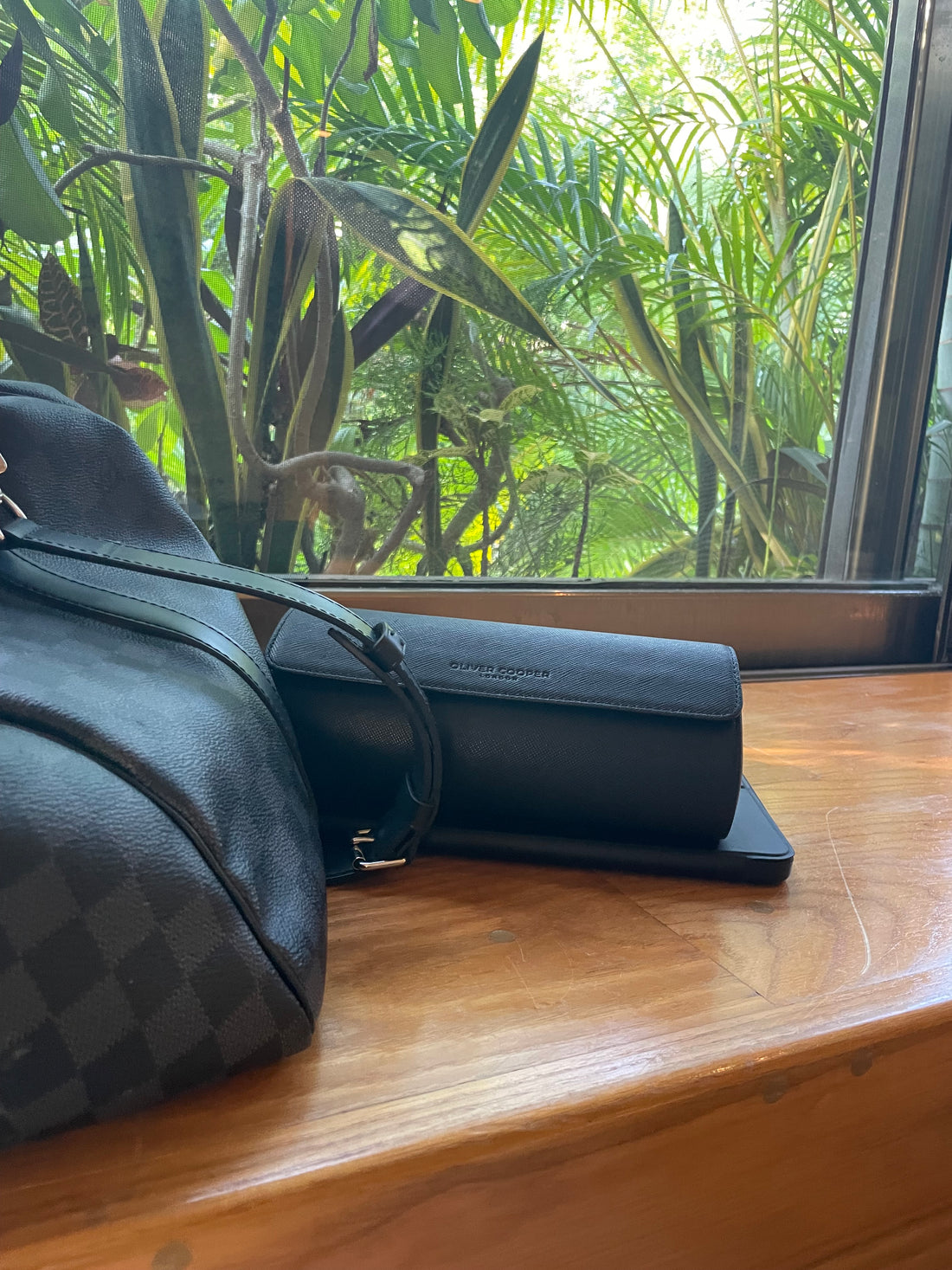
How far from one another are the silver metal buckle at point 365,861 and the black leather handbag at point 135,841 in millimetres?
54

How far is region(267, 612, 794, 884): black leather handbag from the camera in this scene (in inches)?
15.3

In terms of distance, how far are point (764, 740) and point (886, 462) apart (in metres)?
0.46

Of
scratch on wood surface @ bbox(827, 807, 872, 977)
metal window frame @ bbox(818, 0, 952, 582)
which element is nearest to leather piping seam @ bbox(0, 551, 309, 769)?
scratch on wood surface @ bbox(827, 807, 872, 977)

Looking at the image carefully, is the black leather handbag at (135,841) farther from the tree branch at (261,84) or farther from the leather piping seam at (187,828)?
the tree branch at (261,84)

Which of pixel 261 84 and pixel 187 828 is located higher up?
pixel 261 84

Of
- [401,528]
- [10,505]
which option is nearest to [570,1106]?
[10,505]

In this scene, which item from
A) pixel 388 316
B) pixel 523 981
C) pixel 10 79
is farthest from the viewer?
pixel 388 316

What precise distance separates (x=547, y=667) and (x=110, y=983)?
0.24 meters

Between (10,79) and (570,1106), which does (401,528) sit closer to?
(10,79)

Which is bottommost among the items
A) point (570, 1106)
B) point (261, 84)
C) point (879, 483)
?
point (570, 1106)

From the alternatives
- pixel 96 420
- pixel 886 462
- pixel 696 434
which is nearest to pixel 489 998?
pixel 96 420

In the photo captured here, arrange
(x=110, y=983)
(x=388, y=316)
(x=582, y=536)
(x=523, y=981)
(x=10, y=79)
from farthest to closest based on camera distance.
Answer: (x=582, y=536) → (x=388, y=316) → (x=10, y=79) → (x=523, y=981) → (x=110, y=983)

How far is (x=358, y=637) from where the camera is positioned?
366 millimetres

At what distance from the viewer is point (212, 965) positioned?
0.80 ft
